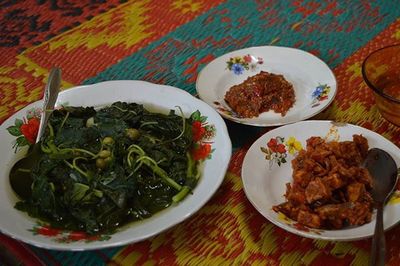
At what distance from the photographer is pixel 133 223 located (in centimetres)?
103

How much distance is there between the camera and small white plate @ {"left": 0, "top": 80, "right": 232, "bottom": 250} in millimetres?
941

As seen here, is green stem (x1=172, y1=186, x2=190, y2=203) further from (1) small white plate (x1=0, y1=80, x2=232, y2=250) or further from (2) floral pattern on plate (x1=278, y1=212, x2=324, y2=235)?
(2) floral pattern on plate (x1=278, y1=212, x2=324, y2=235)

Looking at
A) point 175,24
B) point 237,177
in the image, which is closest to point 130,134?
point 237,177

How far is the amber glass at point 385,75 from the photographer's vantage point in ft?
4.29

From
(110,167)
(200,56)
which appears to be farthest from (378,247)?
(200,56)

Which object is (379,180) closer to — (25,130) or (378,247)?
(378,247)

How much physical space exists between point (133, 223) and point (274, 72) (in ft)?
2.77

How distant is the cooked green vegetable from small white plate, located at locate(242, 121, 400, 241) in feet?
0.51

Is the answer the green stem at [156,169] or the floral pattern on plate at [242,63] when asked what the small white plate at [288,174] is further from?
the floral pattern on plate at [242,63]

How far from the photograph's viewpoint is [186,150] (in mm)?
1202

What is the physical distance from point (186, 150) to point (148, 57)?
2.25 feet

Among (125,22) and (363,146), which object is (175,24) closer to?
(125,22)

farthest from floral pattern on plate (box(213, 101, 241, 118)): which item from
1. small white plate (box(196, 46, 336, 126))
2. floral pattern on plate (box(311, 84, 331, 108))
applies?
floral pattern on plate (box(311, 84, 331, 108))

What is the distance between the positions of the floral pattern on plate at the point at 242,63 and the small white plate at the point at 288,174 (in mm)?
425
